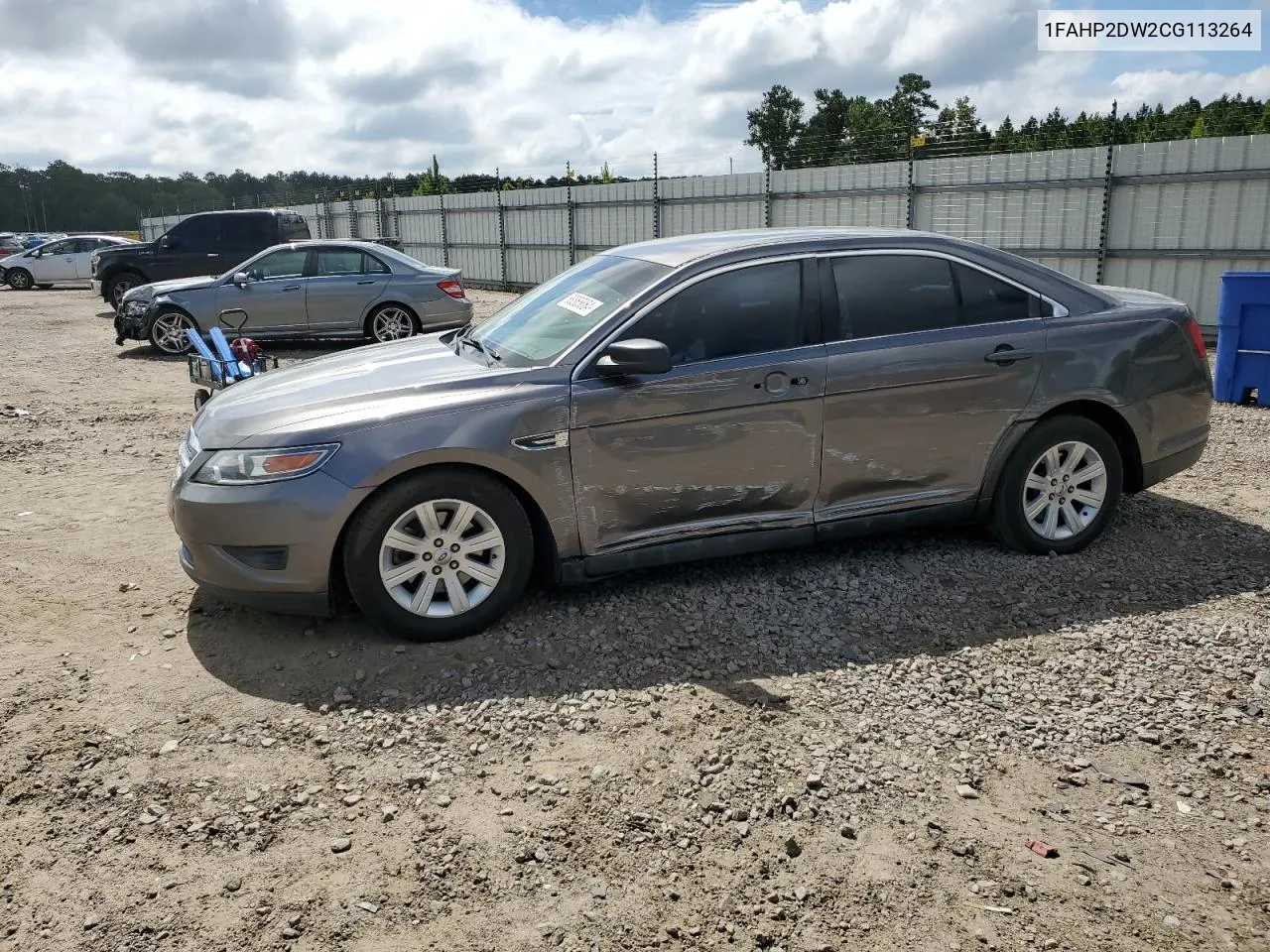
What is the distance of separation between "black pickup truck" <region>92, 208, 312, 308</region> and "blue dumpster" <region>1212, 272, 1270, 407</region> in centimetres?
1588

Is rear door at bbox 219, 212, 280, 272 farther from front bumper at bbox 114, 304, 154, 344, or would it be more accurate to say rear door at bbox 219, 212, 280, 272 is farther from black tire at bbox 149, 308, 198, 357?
black tire at bbox 149, 308, 198, 357

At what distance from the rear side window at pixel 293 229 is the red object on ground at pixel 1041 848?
18.5 metres

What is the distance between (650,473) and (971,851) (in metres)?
2.02

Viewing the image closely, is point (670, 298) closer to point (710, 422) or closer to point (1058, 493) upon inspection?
point (710, 422)

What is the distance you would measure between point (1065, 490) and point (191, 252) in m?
17.9

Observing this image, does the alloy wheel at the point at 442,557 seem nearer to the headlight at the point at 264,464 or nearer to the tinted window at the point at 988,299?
the headlight at the point at 264,464

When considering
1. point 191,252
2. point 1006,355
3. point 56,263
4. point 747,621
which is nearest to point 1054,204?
point 1006,355

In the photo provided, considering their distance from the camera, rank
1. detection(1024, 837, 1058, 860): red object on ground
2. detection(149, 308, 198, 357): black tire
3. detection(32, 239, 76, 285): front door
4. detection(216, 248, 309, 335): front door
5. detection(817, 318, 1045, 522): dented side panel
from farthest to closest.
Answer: detection(32, 239, 76, 285): front door < detection(149, 308, 198, 357): black tire < detection(216, 248, 309, 335): front door < detection(817, 318, 1045, 522): dented side panel < detection(1024, 837, 1058, 860): red object on ground

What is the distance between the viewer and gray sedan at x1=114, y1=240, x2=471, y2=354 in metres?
13.2

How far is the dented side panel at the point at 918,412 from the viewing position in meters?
4.54

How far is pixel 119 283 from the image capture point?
61.5ft

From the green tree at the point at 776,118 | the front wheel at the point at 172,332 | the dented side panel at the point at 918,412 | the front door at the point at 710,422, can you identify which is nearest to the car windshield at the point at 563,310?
the front door at the point at 710,422

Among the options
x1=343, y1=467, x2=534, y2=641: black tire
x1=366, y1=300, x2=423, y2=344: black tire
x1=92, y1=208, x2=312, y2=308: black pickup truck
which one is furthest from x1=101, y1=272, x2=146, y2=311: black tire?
x1=343, y1=467, x2=534, y2=641: black tire

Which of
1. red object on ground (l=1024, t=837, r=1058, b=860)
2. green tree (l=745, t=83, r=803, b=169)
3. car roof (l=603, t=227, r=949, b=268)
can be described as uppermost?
green tree (l=745, t=83, r=803, b=169)
